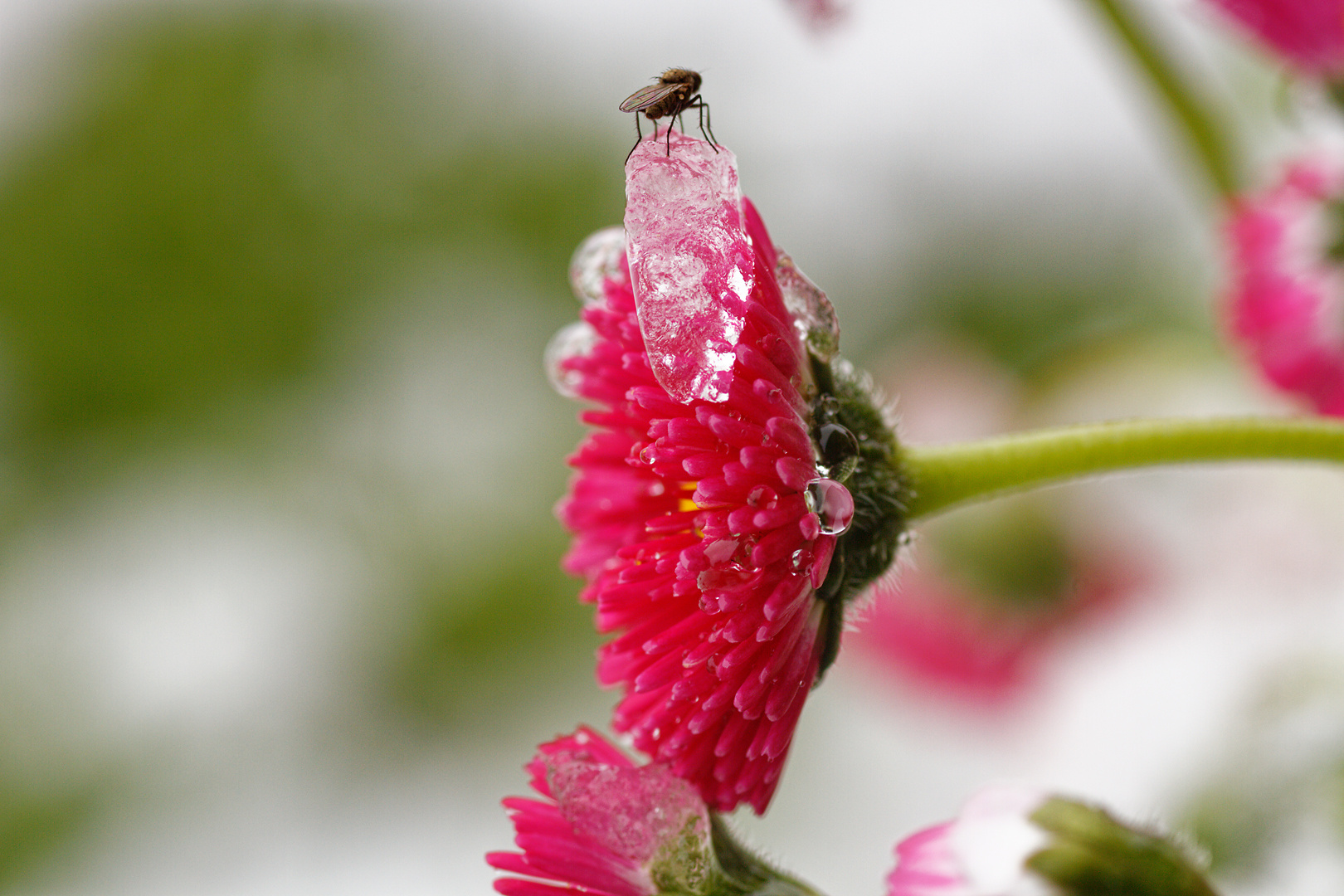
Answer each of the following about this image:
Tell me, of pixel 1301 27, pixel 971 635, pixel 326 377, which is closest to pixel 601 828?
pixel 1301 27

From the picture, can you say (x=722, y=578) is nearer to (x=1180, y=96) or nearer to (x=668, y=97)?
(x=668, y=97)

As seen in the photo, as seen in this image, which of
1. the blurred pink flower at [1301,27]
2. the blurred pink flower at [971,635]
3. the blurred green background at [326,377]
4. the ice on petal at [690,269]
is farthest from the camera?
the blurred green background at [326,377]

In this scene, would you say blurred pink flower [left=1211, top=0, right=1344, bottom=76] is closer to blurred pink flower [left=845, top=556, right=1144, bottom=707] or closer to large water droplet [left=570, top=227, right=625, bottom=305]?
large water droplet [left=570, top=227, right=625, bottom=305]

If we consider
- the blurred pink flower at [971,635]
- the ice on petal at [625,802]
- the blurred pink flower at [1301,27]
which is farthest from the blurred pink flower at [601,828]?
the blurred pink flower at [971,635]

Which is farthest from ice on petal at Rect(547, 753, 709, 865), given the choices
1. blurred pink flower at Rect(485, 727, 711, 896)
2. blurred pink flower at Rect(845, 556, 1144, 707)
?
blurred pink flower at Rect(845, 556, 1144, 707)

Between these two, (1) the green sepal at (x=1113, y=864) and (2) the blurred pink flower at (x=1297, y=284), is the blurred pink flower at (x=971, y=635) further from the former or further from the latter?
(1) the green sepal at (x=1113, y=864)

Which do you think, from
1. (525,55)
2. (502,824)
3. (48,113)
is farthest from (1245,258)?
(48,113)

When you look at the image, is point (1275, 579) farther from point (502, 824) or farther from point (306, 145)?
point (306, 145)
